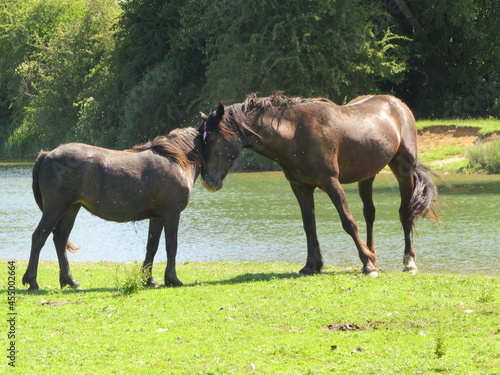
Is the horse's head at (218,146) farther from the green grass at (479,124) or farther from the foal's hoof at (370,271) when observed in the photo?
the green grass at (479,124)

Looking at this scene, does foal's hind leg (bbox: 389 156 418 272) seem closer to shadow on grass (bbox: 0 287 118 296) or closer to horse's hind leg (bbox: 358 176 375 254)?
horse's hind leg (bbox: 358 176 375 254)

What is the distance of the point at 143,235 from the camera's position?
19891 mm

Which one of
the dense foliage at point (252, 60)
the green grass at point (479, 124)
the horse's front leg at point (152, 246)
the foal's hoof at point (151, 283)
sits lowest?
the foal's hoof at point (151, 283)

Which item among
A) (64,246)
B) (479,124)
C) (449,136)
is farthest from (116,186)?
(479,124)

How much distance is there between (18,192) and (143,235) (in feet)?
39.4

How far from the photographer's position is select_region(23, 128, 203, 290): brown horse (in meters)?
10.0

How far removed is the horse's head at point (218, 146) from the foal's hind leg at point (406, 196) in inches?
117

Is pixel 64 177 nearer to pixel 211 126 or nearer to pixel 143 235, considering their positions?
pixel 211 126

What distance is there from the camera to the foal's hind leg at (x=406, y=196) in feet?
39.2

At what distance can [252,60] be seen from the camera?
38.9 meters

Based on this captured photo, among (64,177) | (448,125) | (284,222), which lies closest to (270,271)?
(64,177)

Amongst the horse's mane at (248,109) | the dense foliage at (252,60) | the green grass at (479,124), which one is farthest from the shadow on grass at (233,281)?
the dense foliage at (252,60)

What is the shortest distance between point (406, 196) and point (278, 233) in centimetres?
660

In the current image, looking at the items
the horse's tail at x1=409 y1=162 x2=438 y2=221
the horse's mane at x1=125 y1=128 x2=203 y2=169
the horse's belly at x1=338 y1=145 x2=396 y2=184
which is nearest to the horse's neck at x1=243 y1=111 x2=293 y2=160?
the horse's mane at x1=125 y1=128 x2=203 y2=169
